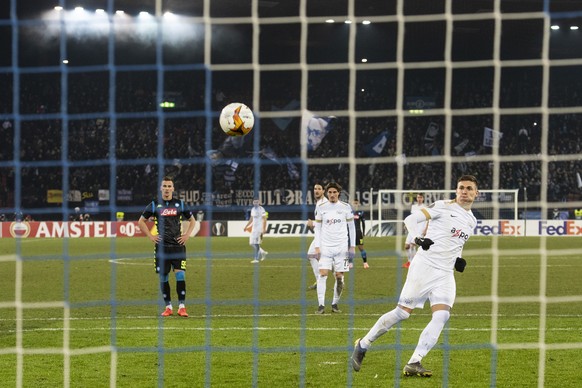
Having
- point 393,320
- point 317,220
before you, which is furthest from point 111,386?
point 317,220

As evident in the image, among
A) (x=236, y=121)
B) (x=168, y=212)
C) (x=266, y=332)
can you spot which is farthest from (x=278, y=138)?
(x=266, y=332)

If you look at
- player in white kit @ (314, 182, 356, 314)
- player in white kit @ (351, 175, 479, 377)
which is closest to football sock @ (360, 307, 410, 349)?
player in white kit @ (351, 175, 479, 377)

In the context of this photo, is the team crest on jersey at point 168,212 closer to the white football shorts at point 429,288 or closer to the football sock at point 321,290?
the football sock at point 321,290

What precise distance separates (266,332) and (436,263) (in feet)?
11.5

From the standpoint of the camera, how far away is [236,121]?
12711mm

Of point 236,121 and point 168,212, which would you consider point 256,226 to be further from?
point 236,121

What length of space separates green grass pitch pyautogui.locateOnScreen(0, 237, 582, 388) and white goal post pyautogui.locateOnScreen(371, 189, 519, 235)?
1631 cm

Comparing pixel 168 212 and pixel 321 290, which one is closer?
pixel 168 212

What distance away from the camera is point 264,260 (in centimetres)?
2847

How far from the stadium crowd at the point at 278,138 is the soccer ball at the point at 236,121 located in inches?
894

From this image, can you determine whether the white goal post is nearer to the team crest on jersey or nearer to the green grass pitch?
the green grass pitch

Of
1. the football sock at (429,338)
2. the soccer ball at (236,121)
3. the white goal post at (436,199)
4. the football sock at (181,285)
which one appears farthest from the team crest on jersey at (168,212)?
the white goal post at (436,199)

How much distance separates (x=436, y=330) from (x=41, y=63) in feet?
117

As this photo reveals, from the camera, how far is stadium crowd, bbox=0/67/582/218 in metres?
36.8
